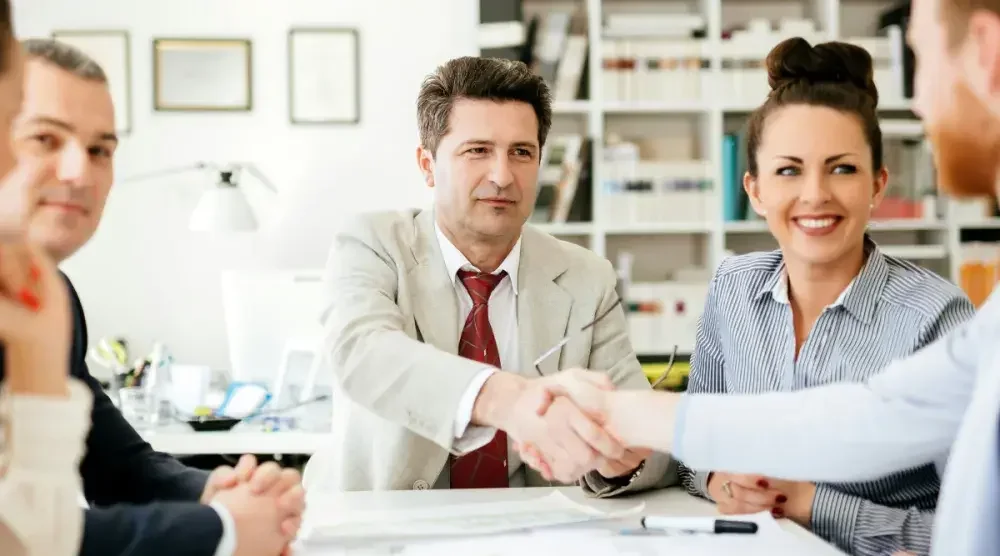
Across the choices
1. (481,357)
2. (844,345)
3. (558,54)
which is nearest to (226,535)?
(481,357)

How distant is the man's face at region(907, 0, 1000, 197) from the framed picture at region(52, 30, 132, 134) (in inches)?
141

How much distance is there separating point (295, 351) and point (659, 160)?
71.6 inches

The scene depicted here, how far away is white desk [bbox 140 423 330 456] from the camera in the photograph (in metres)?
2.55

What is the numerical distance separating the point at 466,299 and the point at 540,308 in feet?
0.51

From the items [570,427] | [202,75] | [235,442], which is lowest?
[235,442]

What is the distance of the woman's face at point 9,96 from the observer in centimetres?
60

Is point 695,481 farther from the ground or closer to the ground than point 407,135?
closer to the ground

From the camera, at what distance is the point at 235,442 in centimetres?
255

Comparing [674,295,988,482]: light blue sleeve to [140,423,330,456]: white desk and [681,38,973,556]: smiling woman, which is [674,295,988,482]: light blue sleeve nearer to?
[681,38,973,556]: smiling woman

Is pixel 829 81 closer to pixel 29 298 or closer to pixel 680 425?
pixel 680 425

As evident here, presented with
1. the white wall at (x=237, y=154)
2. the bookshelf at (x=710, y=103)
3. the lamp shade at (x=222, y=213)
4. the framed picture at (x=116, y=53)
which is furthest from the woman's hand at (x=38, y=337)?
the framed picture at (x=116, y=53)

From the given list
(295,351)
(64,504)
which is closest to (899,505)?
(64,504)

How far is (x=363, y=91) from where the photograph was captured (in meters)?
3.89

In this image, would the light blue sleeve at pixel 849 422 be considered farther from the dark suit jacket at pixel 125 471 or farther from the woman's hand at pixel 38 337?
the woman's hand at pixel 38 337
